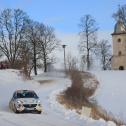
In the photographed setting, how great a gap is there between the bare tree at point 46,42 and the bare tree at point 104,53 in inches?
429

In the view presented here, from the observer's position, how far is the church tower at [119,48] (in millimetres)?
113037

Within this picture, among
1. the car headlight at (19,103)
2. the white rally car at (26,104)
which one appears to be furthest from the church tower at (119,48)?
the car headlight at (19,103)

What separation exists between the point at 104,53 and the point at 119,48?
31.1ft

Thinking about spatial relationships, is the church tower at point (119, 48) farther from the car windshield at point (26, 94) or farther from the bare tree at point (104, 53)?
the car windshield at point (26, 94)

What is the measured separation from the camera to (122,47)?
11419cm

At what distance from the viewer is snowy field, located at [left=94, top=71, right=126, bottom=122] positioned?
45844 millimetres

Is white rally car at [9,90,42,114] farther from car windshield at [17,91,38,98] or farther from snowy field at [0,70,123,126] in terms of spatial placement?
snowy field at [0,70,123,126]

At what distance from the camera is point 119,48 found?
115 meters

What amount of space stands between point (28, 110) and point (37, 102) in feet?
2.99

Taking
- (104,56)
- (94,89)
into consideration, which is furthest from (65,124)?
(104,56)

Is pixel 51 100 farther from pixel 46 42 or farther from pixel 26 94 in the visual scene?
pixel 46 42

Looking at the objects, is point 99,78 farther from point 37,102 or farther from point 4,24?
point 37,102

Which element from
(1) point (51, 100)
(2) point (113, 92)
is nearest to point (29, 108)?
(1) point (51, 100)

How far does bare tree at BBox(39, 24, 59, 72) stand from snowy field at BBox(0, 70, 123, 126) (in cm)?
651
